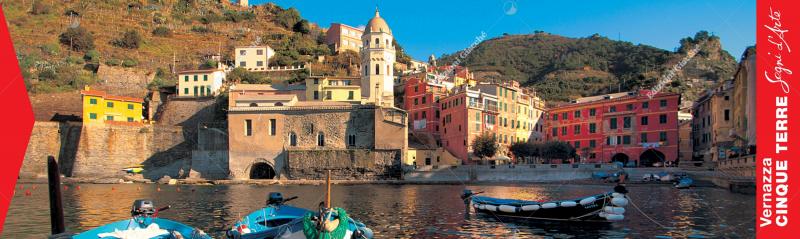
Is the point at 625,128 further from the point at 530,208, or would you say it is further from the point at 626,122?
the point at 530,208

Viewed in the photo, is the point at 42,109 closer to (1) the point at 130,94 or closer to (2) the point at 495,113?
(1) the point at 130,94

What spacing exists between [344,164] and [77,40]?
194 feet

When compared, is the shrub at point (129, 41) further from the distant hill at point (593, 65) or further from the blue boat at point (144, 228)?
the blue boat at point (144, 228)

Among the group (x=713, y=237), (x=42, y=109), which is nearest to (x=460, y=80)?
(x=42, y=109)

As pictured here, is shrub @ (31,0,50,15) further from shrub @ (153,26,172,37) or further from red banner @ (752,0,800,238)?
red banner @ (752,0,800,238)

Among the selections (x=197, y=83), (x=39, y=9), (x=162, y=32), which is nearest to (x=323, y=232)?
(x=197, y=83)

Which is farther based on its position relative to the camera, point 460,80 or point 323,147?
point 460,80

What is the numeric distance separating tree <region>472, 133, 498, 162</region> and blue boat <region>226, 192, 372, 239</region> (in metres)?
43.7

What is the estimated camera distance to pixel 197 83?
75000mm

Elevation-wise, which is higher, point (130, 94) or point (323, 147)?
point (130, 94)

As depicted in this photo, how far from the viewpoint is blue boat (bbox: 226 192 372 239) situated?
13.9 meters

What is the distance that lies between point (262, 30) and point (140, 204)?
4065 inches

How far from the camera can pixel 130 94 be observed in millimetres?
80625

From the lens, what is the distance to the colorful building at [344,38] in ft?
341
